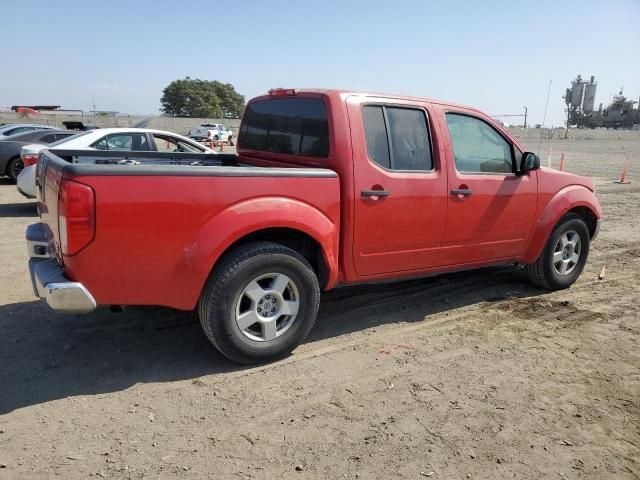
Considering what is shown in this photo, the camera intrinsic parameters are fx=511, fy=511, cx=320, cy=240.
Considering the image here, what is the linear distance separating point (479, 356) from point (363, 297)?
4.83 ft

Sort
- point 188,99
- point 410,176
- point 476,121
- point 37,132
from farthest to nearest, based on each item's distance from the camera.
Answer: point 188,99 → point 37,132 → point 476,121 → point 410,176

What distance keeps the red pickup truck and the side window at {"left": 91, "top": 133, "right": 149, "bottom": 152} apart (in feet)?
14.3

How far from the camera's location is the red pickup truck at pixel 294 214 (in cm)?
310

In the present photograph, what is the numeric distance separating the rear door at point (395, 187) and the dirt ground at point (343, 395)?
0.69 metres

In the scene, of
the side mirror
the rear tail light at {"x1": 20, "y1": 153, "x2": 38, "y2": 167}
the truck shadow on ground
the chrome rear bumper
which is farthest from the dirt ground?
the rear tail light at {"x1": 20, "y1": 153, "x2": 38, "y2": 167}

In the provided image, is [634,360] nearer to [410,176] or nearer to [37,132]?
[410,176]

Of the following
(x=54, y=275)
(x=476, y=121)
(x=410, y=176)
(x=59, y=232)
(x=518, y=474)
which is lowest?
(x=518, y=474)

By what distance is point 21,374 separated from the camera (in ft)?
11.4

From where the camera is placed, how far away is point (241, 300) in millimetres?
3629

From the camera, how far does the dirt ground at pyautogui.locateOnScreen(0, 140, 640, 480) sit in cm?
268

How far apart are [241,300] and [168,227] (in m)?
0.78

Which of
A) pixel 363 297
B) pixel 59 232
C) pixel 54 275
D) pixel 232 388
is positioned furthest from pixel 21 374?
pixel 363 297

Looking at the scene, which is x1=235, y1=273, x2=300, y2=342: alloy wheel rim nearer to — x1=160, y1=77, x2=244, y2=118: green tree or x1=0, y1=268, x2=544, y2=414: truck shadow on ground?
x1=0, y1=268, x2=544, y2=414: truck shadow on ground

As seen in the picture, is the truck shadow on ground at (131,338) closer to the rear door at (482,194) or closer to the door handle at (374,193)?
the rear door at (482,194)
